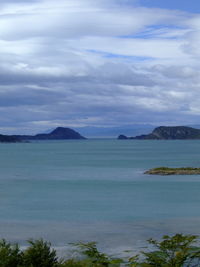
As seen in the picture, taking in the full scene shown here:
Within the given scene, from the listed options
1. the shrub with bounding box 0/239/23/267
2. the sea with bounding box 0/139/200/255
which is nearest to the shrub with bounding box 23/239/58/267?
the shrub with bounding box 0/239/23/267

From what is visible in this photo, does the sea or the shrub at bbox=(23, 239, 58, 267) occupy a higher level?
the shrub at bbox=(23, 239, 58, 267)

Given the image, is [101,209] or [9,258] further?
[101,209]

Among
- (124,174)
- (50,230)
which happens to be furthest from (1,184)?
(50,230)

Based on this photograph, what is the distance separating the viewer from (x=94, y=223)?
3928cm

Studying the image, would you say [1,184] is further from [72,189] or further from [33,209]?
[33,209]

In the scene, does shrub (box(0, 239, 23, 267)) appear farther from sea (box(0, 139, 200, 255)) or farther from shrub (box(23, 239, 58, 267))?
sea (box(0, 139, 200, 255))

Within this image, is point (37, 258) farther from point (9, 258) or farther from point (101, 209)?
point (101, 209)

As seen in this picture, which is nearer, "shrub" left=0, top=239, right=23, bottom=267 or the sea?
"shrub" left=0, top=239, right=23, bottom=267

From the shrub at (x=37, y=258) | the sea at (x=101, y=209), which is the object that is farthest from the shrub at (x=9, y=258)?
the sea at (x=101, y=209)

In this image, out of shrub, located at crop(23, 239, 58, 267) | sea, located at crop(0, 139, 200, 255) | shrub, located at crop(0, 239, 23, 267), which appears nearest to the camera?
shrub, located at crop(0, 239, 23, 267)

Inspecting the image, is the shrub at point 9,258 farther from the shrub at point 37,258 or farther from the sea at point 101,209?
the sea at point 101,209

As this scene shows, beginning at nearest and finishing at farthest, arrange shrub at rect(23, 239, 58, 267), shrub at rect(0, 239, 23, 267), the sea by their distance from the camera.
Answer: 1. shrub at rect(0, 239, 23, 267)
2. shrub at rect(23, 239, 58, 267)
3. the sea

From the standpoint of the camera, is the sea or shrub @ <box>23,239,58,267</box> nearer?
shrub @ <box>23,239,58,267</box>

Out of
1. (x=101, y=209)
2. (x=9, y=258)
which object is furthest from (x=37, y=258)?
(x=101, y=209)
